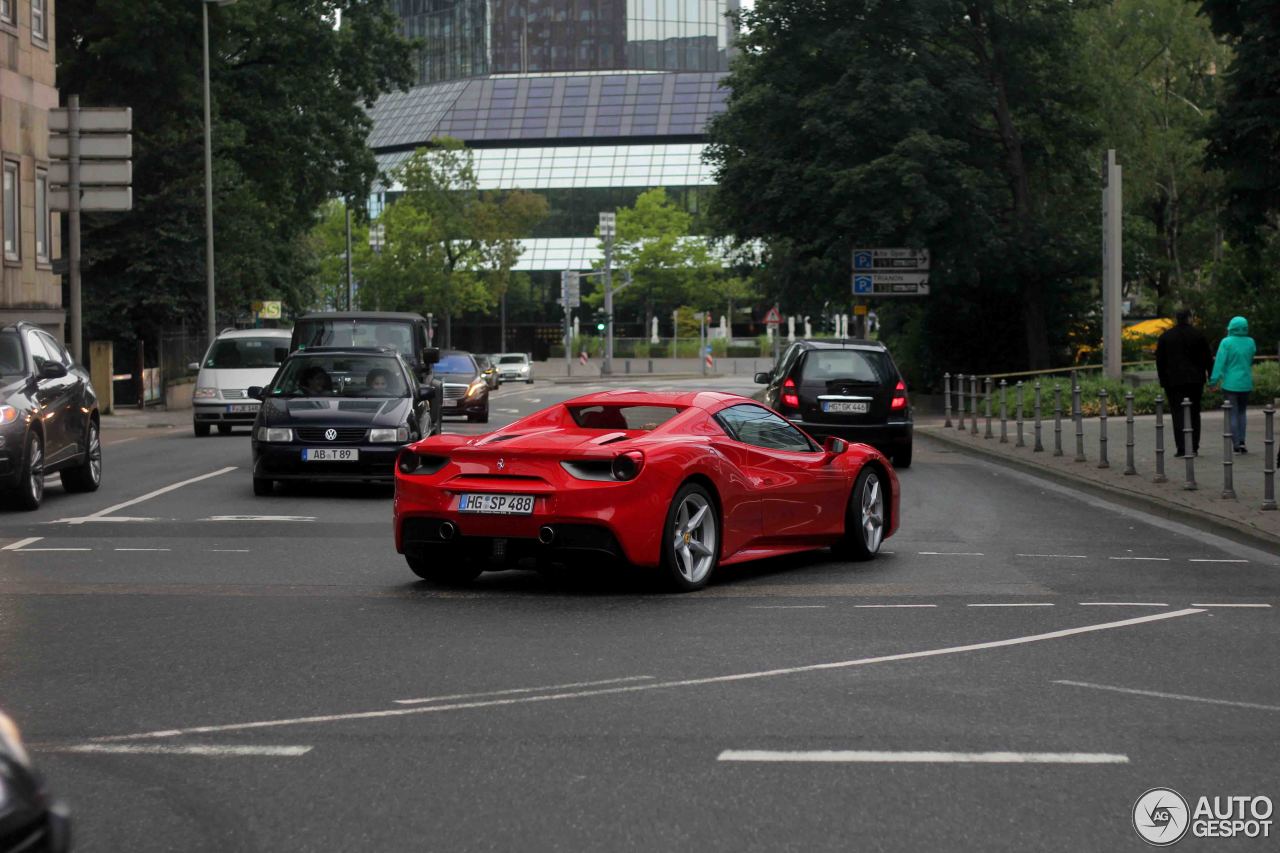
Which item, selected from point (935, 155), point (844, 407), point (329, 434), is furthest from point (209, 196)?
point (329, 434)

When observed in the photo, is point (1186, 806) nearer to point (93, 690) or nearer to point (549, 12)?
point (93, 690)

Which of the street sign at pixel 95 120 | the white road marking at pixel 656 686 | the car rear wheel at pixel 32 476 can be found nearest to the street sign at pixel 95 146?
the street sign at pixel 95 120

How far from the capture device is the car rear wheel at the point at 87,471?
19594 mm

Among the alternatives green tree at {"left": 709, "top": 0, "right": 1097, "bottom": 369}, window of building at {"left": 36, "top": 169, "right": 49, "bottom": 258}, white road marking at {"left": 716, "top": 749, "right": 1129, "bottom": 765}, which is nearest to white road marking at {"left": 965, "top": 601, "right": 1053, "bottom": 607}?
white road marking at {"left": 716, "top": 749, "right": 1129, "bottom": 765}

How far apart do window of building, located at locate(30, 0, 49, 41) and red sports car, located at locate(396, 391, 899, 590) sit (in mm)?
30648

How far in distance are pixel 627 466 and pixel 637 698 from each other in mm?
3337

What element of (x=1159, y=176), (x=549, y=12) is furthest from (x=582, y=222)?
(x=1159, y=176)

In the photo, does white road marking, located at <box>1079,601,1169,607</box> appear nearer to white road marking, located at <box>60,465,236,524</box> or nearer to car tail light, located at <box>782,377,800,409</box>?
white road marking, located at <box>60,465,236,524</box>

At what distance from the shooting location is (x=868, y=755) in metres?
6.50

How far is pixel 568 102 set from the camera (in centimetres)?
11769

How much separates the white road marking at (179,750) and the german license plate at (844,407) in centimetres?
1861

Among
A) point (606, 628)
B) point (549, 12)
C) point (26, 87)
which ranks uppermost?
point (549, 12)

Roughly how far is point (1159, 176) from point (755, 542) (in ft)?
194

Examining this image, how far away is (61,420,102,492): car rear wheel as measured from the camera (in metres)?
19.6
